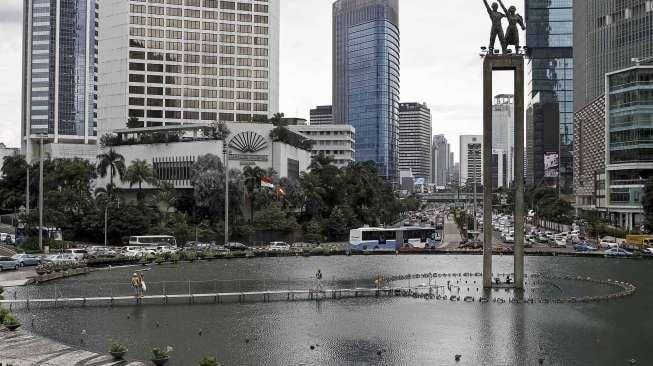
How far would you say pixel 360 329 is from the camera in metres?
36.8

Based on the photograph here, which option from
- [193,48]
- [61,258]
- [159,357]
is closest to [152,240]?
[61,258]

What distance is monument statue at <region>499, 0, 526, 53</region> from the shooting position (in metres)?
51.9

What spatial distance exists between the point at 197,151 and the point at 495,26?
77.5 m

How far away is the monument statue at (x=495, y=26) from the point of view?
5238 cm

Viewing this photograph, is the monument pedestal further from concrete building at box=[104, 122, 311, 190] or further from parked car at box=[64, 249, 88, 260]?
concrete building at box=[104, 122, 311, 190]

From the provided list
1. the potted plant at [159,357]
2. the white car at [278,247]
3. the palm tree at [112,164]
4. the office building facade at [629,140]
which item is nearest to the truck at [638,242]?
the office building facade at [629,140]

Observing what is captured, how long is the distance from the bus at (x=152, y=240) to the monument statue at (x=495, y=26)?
54903 millimetres

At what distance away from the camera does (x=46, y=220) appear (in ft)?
290

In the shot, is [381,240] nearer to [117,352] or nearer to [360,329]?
[360,329]

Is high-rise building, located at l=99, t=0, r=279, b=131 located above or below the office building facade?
above

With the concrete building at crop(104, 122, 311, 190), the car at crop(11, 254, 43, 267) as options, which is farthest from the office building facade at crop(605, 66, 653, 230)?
the car at crop(11, 254, 43, 267)

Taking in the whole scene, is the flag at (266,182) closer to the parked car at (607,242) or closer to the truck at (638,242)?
the parked car at (607,242)

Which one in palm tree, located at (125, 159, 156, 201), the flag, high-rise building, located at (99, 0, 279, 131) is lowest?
the flag

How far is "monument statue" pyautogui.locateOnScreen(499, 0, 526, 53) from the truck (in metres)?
46.4
